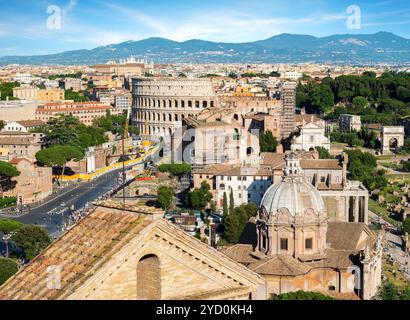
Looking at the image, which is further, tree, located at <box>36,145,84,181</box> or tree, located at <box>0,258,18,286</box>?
tree, located at <box>36,145,84,181</box>

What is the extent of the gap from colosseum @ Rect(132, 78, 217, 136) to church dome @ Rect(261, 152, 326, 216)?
1259 inches

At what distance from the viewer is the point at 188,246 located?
4.80 metres

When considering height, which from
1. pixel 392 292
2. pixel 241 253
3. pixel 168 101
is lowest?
pixel 392 292

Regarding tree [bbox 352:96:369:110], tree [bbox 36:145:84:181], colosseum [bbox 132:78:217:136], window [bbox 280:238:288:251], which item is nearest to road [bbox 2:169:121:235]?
tree [bbox 36:145:84:181]

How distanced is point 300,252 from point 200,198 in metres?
9.72

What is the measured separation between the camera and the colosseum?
4697cm

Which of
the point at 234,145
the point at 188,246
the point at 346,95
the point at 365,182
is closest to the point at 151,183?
the point at 234,145

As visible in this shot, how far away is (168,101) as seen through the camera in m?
48.2

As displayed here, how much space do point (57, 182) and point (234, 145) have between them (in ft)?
25.5

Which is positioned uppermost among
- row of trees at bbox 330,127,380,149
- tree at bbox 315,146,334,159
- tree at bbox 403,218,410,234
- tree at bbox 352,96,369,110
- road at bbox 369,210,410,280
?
tree at bbox 352,96,369,110

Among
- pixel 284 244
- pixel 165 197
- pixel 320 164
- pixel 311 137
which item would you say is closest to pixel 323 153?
pixel 311 137

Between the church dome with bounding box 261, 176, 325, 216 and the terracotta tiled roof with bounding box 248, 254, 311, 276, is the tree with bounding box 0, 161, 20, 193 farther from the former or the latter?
the terracotta tiled roof with bounding box 248, 254, 311, 276

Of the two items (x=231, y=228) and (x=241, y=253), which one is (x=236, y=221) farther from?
(x=241, y=253)

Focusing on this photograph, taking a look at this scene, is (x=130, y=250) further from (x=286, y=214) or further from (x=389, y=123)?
(x=389, y=123)
